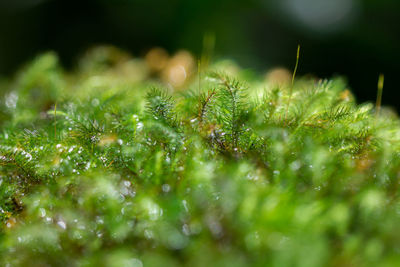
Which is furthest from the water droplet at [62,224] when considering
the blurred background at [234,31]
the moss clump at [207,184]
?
the blurred background at [234,31]

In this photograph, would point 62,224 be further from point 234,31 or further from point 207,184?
point 234,31

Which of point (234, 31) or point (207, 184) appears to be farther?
point (234, 31)

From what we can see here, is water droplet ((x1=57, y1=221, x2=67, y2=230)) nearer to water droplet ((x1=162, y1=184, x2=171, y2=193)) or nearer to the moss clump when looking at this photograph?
the moss clump

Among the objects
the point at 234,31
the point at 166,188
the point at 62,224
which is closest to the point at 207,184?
the point at 166,188

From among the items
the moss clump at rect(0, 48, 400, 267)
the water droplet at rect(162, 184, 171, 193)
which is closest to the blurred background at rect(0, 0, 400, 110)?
the moss clump at rect(0, 48, 400, 267)

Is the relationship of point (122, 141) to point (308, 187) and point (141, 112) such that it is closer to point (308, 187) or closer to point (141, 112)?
point (141, 112)

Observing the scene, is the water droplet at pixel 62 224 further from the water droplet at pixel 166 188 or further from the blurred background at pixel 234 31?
the blurred background at pixel 234 31
